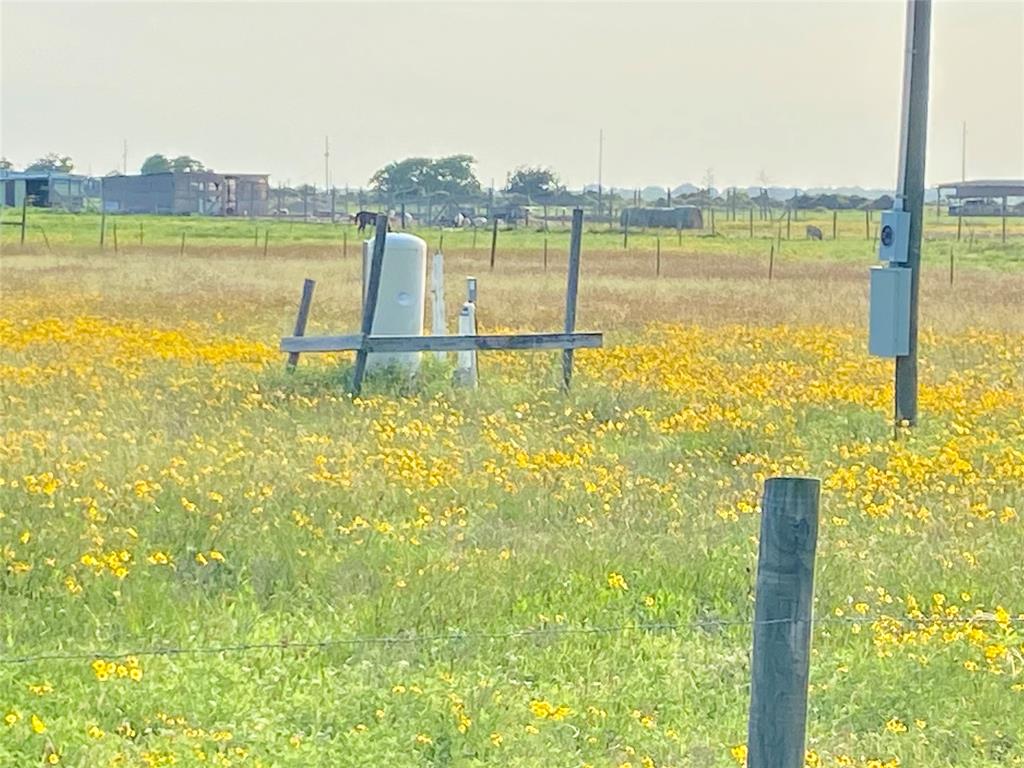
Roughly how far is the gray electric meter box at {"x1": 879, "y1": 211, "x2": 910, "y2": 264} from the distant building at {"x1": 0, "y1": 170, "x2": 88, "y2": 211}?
235ft

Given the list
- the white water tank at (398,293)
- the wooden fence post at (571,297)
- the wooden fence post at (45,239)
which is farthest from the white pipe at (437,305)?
the wooden fence post at (45,239)

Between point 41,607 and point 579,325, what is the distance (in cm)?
1399

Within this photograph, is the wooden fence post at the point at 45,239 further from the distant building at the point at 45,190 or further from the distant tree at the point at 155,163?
the distant tree at the point at 155,163

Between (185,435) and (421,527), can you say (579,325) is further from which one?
(421,527)

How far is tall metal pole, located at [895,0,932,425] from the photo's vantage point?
11.7 m

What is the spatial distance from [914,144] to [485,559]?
613cm

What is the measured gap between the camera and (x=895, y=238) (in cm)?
1176

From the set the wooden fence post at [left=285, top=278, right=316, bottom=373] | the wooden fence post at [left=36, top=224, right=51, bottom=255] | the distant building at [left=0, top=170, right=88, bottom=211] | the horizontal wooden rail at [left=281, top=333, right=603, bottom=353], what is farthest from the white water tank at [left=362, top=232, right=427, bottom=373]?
the distant building at [left=0, top=170, right=88, bottom=211]

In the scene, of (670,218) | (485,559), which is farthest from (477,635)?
(670,218)

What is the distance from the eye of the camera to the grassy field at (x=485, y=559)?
5145 mm

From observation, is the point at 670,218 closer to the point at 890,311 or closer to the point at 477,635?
the point at 890,311

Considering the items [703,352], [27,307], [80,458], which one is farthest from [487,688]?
[27,307]

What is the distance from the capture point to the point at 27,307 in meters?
20.7

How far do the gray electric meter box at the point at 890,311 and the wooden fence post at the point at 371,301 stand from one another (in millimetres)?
3623
